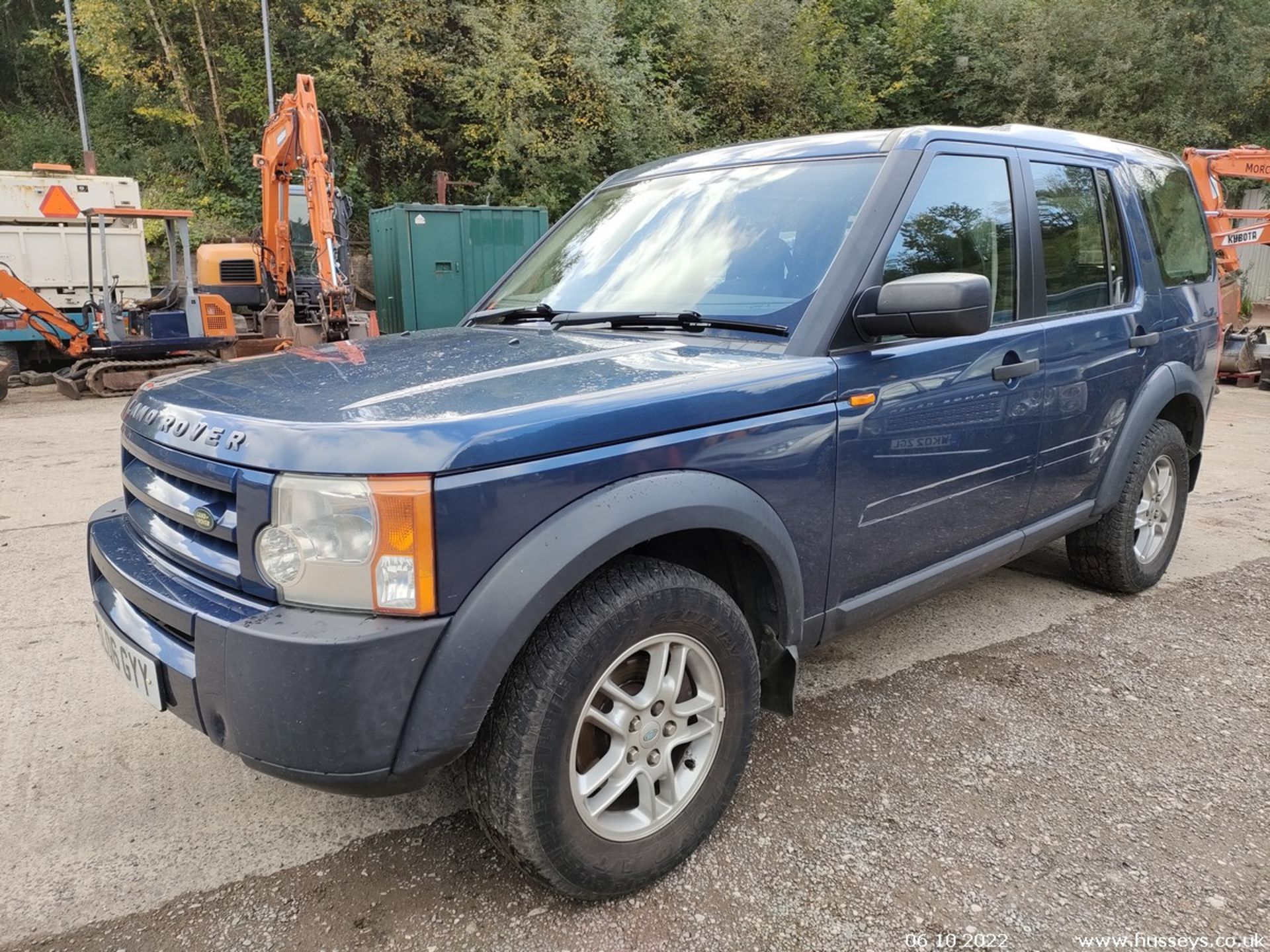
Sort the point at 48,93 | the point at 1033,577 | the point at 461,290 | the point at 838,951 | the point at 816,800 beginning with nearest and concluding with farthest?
the point at 838,951 < the point at 816,800 < the point at 1033,577 < the point at 461,290 < the point at 48,93

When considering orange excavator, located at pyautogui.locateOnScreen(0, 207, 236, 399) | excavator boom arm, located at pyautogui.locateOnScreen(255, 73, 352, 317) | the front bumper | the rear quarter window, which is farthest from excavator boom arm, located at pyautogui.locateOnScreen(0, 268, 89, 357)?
the rear quarter window

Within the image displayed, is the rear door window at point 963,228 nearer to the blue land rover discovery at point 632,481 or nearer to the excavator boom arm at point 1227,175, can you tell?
the blue land rover discovery at point 632,481

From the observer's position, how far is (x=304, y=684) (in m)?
1.71

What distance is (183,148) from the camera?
20000 millimetres

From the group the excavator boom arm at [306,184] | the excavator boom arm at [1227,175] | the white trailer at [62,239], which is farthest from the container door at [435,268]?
the excavator boom arm at [1227,175]

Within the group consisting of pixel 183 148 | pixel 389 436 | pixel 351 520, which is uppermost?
pixel 183 148

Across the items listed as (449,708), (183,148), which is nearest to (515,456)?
(449,708)

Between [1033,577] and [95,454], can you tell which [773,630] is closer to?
[1033,577]

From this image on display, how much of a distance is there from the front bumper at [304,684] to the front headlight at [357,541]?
48 mm

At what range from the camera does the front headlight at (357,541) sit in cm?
174

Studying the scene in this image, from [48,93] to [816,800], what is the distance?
30357 mm

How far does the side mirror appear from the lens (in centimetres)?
236

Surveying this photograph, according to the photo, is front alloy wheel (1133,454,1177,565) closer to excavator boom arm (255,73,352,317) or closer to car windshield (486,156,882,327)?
car windshield (486,156,882,327)

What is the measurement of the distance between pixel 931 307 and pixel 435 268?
13.4 meters
